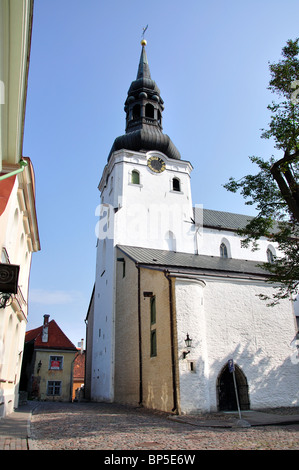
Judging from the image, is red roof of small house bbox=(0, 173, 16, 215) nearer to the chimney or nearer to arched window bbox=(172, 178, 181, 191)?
arched window bbox=(172, 178, 181, 191)

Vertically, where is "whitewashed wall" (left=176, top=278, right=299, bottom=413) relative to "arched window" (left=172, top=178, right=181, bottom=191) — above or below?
below

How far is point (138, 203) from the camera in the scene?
24.0 m

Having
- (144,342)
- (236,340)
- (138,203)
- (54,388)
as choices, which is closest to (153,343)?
(144,342)

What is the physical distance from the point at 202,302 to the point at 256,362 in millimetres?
3551

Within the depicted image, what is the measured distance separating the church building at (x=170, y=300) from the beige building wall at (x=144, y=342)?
0.05 m

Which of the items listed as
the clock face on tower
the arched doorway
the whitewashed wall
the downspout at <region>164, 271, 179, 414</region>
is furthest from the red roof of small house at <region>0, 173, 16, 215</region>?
the clock face on tower

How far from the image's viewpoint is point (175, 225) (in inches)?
952

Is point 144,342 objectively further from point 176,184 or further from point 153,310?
point 176,184

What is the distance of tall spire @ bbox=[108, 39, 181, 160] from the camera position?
84.4 feet

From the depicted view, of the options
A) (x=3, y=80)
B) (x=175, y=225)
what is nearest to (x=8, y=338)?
(x=3, y=80)

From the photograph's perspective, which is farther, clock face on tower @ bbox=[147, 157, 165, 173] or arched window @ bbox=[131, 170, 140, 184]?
clock face on tower @ bbox=[147, 157, 165, 173]

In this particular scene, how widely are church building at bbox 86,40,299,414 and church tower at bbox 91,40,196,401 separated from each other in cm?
7

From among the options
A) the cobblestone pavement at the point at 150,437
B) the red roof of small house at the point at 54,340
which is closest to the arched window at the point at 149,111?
the red roof of small house at the point at 54,340

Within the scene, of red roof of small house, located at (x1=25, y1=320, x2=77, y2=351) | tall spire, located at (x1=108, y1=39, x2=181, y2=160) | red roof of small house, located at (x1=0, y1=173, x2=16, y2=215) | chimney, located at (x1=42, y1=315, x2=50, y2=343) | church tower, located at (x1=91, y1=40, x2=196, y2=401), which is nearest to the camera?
red roof of small house, located at (x1=0, y1=173, x2=16, y2=215)
